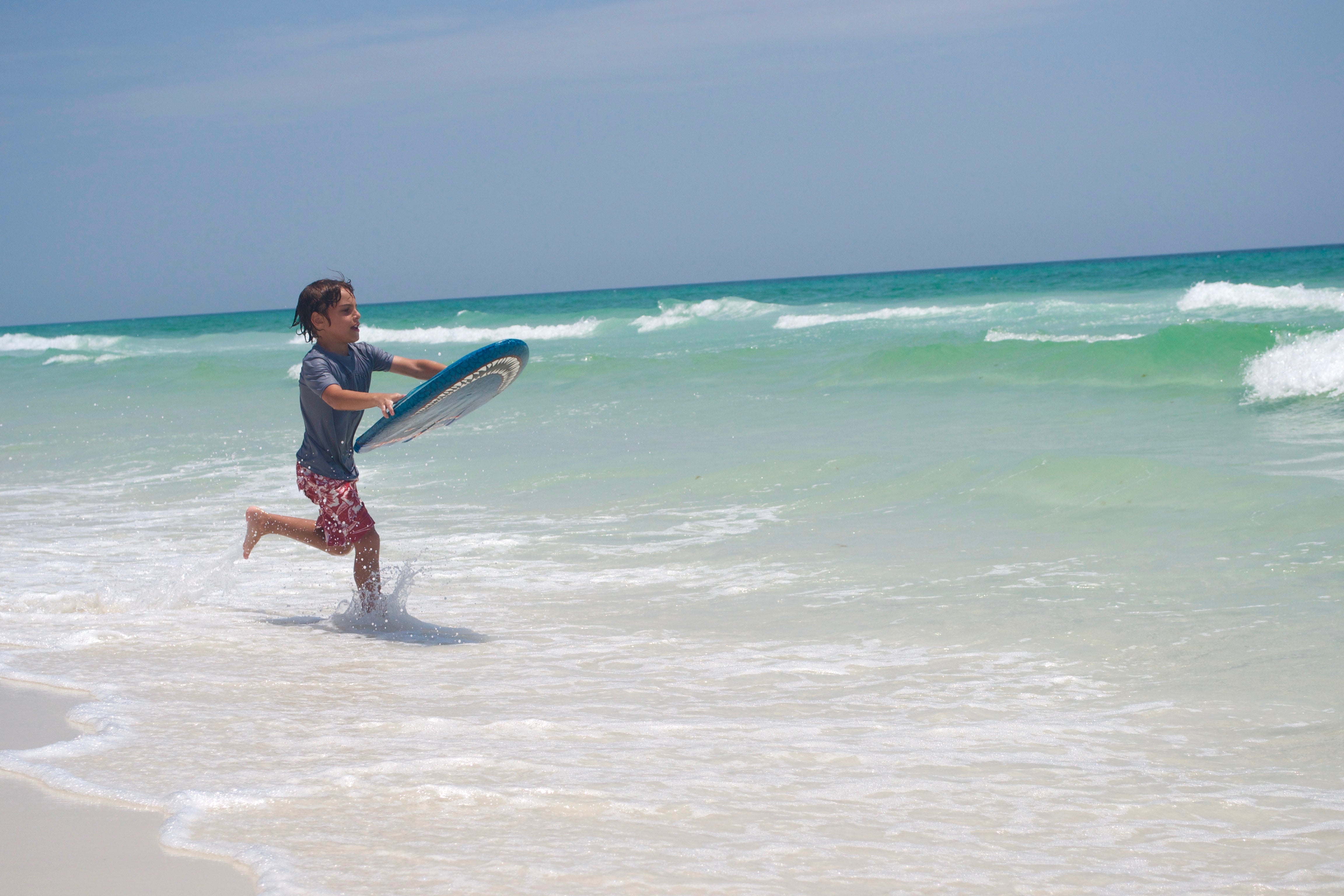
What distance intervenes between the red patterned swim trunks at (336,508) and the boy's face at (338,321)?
1.91 feet

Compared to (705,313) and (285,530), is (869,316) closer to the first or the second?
(705,313)

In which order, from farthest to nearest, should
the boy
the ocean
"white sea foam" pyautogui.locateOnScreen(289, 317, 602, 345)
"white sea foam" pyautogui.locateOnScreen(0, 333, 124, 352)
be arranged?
"white sea foam" pyautogui.locateOnScreen(0, 333, 124, 352)
"white sea foam" pyautogui.locateOnScreen(289, 317, 602, 345)
the boy
the ocean

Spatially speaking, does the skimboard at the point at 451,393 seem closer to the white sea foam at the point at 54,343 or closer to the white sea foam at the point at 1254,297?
the white sea foam at the point at 1254,297

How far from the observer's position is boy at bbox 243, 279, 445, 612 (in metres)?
4.62

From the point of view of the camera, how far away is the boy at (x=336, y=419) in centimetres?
462

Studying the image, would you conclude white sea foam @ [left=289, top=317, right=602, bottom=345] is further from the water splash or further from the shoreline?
the shoreline

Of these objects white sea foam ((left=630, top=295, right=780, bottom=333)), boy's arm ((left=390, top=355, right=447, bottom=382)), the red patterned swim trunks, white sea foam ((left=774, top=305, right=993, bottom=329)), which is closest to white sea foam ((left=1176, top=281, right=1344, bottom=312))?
white sea foam ((left=774, top=305, right=993, bottom=329))

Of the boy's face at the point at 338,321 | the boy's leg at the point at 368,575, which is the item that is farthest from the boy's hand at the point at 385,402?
the boy's leg at the point at 368,575

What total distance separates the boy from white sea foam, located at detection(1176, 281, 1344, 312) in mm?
24085

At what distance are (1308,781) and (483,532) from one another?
196 inches

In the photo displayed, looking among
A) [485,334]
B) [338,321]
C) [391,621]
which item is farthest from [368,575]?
[485,334]

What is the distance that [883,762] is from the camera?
309 cm

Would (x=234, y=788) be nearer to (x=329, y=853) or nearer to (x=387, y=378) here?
A: (x=329, y=853)

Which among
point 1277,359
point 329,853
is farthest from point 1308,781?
point 1277,359
